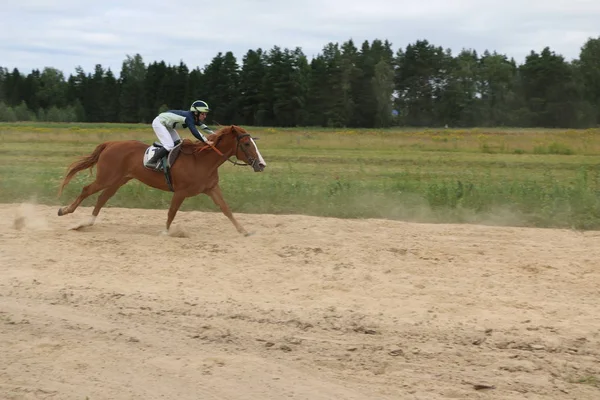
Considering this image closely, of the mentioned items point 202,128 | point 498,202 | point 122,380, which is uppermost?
point 202,128

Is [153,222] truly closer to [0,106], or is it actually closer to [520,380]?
[520,380]

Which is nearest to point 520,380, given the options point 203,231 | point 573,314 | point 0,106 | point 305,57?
point 573,314

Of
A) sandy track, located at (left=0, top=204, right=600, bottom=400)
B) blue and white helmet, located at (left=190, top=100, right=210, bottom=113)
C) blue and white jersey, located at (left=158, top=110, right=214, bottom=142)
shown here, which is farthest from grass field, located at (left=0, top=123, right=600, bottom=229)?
blue and white helmet, located at (left=190, top=100, right=210, bottom=113)

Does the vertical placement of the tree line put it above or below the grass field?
above

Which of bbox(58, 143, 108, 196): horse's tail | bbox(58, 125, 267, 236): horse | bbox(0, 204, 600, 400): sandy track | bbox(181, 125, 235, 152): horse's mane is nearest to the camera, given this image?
bbox(0, 204, 600, 400): sandy track

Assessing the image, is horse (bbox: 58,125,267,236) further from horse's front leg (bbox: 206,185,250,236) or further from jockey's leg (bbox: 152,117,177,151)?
jockey's leg (bbox: 152,117,177,151)

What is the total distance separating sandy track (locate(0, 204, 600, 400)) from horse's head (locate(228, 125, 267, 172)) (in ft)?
4.68

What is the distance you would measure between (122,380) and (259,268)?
14.0 feet

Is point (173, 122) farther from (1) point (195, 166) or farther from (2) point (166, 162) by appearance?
(1) point (195, 166)

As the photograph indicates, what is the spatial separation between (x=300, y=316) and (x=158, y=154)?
6388 mm

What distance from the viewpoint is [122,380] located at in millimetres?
6059

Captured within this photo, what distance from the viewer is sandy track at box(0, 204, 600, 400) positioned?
605cm

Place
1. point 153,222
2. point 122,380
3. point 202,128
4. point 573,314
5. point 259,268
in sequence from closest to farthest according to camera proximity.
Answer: point 122,380 → point 573,314 → point 259,268 → point 202,128 → point 153,222

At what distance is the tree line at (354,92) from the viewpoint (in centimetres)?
7938
